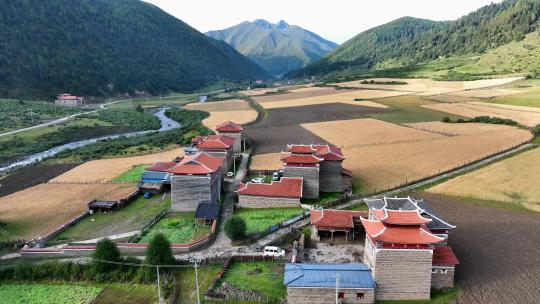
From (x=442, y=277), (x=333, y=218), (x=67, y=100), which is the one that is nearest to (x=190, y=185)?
(x=333, y=218)

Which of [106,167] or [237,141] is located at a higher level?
[237,141]

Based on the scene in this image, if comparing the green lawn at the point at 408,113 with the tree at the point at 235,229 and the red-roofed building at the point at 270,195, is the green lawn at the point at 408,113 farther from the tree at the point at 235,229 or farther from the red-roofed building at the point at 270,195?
the tree at the point at 235,229

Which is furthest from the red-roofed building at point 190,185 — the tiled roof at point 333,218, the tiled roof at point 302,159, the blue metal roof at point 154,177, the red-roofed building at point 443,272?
the red-roofed building at point 443,272

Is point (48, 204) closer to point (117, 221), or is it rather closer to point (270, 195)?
point (117, 221)

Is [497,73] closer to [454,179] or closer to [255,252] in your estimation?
[454,179]

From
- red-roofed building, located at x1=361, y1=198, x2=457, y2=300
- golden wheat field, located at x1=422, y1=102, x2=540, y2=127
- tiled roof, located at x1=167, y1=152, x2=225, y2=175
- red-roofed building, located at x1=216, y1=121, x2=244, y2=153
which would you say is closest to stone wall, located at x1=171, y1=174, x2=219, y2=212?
tiled roof, located at x1=167, y1=152, x2=225, y2=175

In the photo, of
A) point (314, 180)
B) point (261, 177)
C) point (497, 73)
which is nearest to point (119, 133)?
point (261, 177)
